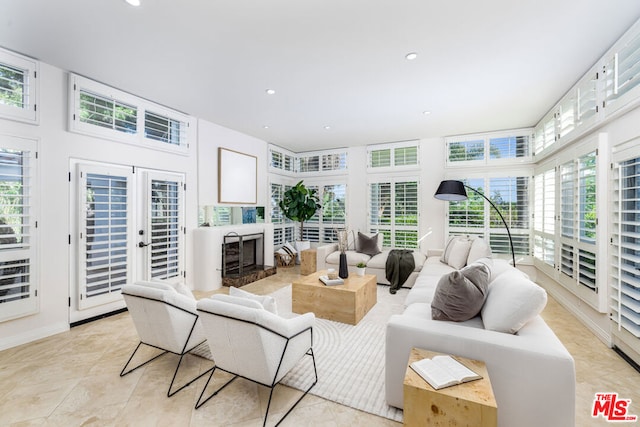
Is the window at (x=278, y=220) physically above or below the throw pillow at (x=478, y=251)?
above

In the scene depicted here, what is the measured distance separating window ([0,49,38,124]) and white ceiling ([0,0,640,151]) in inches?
6.0

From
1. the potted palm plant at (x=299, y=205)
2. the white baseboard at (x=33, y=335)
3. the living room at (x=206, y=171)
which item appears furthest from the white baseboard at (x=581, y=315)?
the white baseboard at (x=33, y=335)

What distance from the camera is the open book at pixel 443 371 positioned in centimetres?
147

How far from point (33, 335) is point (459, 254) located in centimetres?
557

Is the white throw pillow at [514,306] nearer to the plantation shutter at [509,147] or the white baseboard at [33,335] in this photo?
the white baseboard at [33,335]

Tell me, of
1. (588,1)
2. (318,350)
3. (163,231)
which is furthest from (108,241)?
(588,1)

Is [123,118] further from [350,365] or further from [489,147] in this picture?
[489,147]

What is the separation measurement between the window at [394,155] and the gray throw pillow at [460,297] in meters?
4.60

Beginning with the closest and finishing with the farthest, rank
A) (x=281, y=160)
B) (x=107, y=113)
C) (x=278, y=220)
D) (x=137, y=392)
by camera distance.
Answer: (x=137, y=392) → (x=107, y=113) → (x=278, y=220) → (x=281, y=160)

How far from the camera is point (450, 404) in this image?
1.40m

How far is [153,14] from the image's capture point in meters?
2.31

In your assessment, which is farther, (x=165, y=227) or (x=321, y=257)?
(x=321, y=257)

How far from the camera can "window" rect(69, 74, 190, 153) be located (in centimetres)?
337

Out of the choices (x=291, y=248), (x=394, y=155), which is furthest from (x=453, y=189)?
(x=291, y=248)
